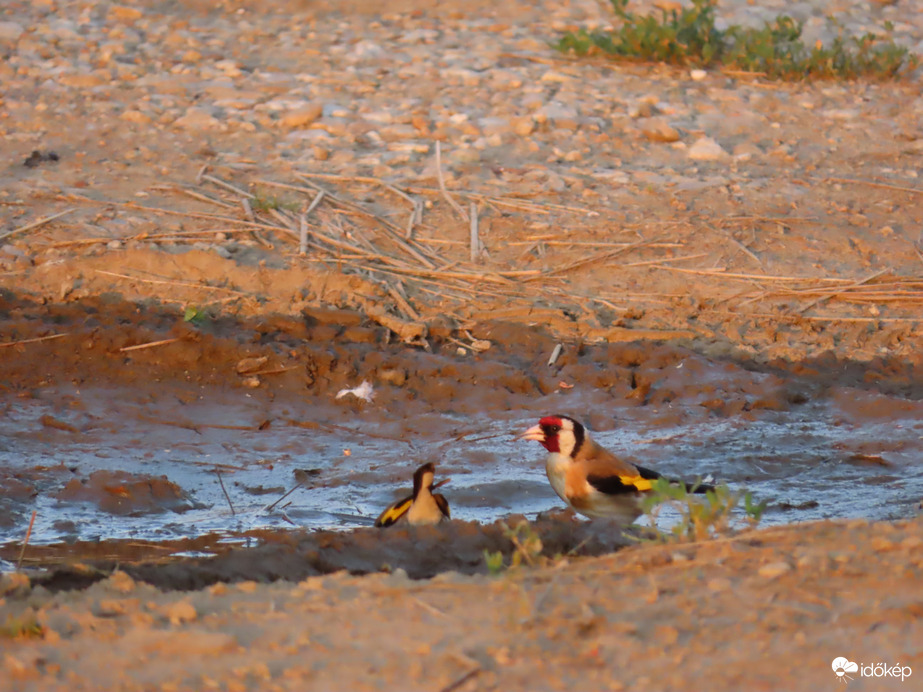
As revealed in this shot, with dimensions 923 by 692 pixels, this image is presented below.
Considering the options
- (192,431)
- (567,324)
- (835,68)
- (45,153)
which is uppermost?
(835,68)

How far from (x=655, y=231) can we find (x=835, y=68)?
389 cm

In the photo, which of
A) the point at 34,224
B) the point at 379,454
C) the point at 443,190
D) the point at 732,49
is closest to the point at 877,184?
the point at 732,49

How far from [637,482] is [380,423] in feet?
6.26

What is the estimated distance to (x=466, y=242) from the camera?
27.2ft

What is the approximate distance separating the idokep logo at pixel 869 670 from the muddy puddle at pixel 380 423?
3.23 m

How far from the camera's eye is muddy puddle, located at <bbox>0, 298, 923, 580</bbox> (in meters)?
6.25

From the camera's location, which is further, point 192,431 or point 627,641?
point 192,431

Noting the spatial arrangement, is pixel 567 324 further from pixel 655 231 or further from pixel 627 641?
pixel 627 641

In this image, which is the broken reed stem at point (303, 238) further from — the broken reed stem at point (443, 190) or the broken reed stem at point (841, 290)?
the broken reed stem at point (841, 290)

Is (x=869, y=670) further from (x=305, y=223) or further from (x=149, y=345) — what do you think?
→ (x=305, y=223)

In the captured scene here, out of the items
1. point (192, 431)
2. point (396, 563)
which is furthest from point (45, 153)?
point (396, 563)

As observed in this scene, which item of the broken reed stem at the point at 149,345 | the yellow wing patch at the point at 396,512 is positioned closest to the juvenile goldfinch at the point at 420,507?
the yellow wing patch at the point at 396,512

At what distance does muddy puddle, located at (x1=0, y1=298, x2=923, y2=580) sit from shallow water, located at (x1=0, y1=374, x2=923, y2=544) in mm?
12

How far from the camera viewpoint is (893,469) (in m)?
6.62
